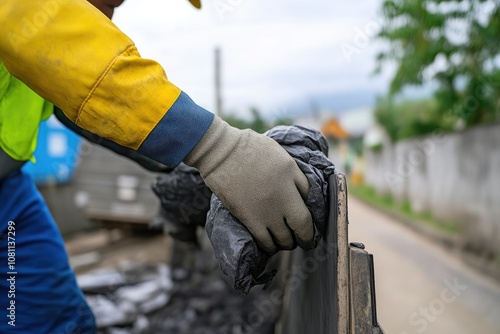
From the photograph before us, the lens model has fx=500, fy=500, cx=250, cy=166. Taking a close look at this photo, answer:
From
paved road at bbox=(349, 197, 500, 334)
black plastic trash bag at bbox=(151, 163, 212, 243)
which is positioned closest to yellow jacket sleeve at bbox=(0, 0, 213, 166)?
black plastic trash bag at bbox=(151, 163, 212, 243)

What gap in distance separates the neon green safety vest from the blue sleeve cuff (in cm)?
60

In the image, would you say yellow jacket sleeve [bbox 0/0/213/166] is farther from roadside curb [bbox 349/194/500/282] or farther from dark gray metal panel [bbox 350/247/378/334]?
roadside curb [bbox 349/194/500/282]

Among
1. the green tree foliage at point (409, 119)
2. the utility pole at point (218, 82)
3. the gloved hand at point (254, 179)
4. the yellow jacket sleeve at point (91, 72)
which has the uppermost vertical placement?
the yellow jacket sleeve at point (91, 72)

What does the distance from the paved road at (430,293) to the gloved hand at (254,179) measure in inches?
148

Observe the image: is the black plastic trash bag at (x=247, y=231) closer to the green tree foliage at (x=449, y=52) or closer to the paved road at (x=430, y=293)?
the paved road at (x=430, y=293)

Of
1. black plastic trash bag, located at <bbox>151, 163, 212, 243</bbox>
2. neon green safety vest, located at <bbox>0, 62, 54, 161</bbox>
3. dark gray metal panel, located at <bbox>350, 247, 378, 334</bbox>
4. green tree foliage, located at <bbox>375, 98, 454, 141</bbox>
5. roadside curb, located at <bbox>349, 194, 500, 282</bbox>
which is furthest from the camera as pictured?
green tree foliage, located at <bbox>375, 98, 454, 141</bbox>

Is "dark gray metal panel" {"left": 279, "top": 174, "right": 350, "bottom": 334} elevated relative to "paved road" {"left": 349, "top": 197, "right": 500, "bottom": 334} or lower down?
elevated

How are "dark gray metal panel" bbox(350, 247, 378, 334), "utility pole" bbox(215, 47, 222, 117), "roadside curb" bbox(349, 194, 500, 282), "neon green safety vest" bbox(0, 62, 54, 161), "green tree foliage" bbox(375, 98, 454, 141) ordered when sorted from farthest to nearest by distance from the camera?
"green tree foliage" bbox(375, 98, 454, 141), "utility pole" bbox(215, 47, 222, 117), "roadside curb" bbox(349, 194, 500, 282), "neon green safety vest" bbox(0, 62, 54, 161), "dark gray metal panel" bbox(350, 247, 378, 334)

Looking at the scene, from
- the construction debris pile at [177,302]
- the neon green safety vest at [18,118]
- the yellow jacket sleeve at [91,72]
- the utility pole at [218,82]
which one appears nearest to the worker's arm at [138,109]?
the yellow jacket sleeve at [91,72]

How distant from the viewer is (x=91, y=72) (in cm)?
104

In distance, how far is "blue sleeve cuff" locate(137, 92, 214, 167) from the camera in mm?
1092

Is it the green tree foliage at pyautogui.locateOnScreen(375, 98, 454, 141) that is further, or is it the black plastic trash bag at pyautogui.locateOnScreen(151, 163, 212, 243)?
the green tree foliage at pyautogui.locateOnScreen(375, 98, 454, 141)

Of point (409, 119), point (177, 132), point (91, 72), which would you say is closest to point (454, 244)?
point (409, 119)

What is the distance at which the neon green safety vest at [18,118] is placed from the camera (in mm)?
1502
